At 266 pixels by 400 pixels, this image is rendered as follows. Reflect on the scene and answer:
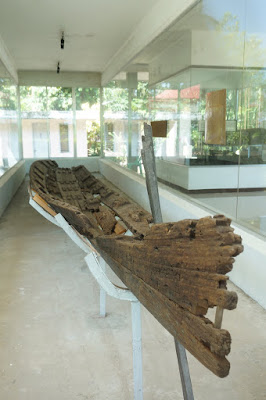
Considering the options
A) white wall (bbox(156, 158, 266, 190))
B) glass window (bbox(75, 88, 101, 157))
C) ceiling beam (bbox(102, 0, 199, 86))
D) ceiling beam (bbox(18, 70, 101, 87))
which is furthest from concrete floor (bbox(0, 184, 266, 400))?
ceiling beam (bbox(18, 70, 101, 87))

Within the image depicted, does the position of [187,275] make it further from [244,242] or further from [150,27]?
[150,27]

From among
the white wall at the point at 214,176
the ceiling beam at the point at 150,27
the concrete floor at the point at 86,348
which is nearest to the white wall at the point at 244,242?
the concrete floor at the point at 86,348

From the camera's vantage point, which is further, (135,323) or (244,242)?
(244,242)

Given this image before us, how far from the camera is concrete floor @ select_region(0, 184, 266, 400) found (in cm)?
256

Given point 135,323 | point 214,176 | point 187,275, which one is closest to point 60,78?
point 214,176

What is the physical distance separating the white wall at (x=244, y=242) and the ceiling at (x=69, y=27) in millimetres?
3422

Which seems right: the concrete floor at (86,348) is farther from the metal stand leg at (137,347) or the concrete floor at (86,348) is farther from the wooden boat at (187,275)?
the wooden boat at (187,275)

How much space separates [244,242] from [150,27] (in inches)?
202

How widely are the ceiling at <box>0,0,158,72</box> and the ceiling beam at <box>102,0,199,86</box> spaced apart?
133 mm

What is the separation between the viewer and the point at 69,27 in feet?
28.7

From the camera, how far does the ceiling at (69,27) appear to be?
721cm

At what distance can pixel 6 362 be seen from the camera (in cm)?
288

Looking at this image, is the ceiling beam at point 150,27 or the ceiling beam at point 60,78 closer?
the ceiling beam at point 150,27

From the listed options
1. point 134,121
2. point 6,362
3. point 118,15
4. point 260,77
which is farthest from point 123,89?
point 6,362
